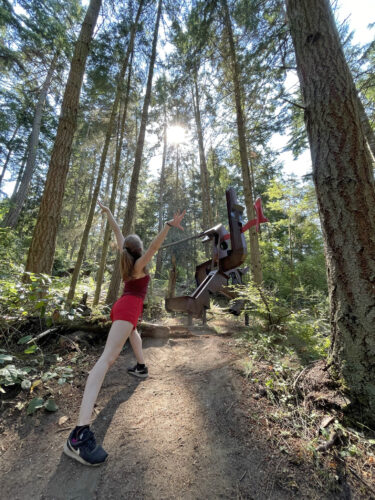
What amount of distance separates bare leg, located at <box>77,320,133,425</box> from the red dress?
0.06 metres

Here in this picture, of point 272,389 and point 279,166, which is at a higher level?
point 279,166

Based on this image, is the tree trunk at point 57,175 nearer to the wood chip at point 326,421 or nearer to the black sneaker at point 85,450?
the black sneaker at point 85,450

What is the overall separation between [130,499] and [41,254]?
3945mm

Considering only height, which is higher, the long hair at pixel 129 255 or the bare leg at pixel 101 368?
the long hair at pixel 129 255

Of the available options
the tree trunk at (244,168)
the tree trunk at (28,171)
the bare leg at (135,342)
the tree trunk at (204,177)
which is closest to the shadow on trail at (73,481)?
the bare leg at (135,342)

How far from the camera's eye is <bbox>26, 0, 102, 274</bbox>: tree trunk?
13.2 ft

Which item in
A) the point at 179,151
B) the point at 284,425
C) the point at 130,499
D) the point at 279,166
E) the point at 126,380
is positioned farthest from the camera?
the point at 179,151

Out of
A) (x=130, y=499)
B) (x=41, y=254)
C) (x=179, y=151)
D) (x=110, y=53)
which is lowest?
(x=130, y=499)

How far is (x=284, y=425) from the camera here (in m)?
1.71

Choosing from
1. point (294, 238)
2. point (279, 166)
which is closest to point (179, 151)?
point (279, 166)

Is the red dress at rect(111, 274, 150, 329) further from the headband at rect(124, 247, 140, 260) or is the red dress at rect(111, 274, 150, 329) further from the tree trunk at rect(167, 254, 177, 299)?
the tree trunk at rect(167, 254, 177, 299)

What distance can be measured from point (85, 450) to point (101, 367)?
500 mm

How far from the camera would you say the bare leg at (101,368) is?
1578 millimetres

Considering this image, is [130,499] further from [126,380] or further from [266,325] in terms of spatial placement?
[266,325]
